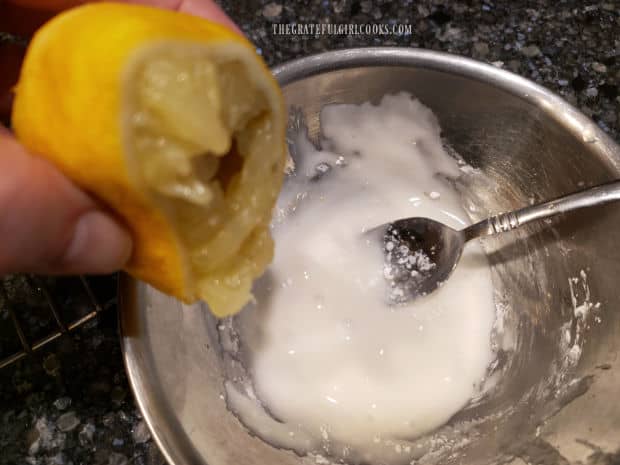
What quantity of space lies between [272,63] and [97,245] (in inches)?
26.1

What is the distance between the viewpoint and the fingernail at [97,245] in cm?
48

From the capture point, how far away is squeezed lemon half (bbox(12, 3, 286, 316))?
43 cm

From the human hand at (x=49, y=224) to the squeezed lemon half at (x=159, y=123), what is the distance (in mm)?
14

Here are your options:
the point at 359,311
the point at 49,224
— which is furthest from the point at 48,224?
the point at 359,311

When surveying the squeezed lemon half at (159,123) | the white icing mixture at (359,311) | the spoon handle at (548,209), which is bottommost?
the white icing mixture at (359,311)

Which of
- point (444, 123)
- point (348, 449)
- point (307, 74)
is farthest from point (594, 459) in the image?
point (307, 74)

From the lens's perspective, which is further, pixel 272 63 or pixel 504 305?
pixel 272 63

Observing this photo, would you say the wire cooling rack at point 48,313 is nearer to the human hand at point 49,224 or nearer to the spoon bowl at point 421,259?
the human hand at point 49,224

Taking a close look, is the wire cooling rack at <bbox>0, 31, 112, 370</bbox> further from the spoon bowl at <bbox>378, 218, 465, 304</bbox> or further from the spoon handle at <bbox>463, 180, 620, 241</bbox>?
the spoon handle at <bbox>463, 180, 620, 241</bbox>

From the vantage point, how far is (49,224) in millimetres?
468

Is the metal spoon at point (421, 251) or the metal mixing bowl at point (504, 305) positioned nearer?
the metal mixing bowl at point (504, 305)

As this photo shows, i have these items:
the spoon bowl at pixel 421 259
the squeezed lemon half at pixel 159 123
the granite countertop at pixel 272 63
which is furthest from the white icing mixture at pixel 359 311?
the squeezed lemon half at pixel 159 123

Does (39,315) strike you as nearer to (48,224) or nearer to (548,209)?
(48,224)

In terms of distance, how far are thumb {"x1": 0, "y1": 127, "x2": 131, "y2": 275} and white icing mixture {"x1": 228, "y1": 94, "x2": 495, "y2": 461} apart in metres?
0.34
